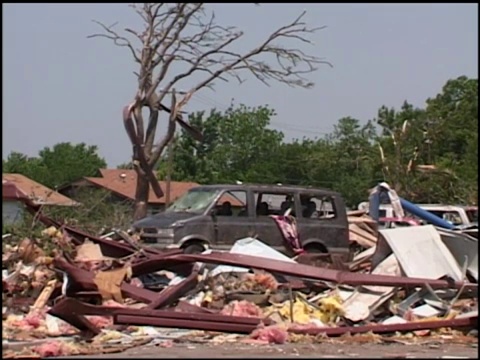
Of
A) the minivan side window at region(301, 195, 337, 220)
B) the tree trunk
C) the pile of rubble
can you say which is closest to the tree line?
the tree trunk

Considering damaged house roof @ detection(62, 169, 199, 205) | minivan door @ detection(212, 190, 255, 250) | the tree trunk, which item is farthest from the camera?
damaged house roof @ detection(62, 169, 199, 205)

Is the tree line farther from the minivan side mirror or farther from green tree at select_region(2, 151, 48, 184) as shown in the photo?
the minivan side mirror

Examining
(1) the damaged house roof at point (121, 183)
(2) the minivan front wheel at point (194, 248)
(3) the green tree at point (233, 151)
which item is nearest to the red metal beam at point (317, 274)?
(2) the minivan front wheel at point (194, 248)

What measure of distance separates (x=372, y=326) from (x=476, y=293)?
5.43 ft

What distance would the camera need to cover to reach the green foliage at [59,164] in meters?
61.9

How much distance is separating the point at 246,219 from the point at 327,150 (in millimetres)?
37242

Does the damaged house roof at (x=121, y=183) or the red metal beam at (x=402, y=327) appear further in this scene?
the damaged house roof at (x=121, y=183)

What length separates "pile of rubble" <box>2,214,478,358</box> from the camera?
10.0m

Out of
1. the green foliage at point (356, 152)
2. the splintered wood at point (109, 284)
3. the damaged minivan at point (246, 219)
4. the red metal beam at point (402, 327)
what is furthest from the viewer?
the green foliage at point (356, 152)

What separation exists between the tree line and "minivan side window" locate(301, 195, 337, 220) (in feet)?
55.9

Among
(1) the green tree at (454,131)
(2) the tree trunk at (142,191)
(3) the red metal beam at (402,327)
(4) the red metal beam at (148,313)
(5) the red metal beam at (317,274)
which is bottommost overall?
(3) the red metal beam at (402,327)

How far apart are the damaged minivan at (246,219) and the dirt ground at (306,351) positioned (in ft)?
19.4

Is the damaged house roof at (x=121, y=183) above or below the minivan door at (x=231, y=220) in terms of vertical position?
above

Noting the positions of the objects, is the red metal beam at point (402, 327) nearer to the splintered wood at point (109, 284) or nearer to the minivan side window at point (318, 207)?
the splintered wood at point (109, 284)
